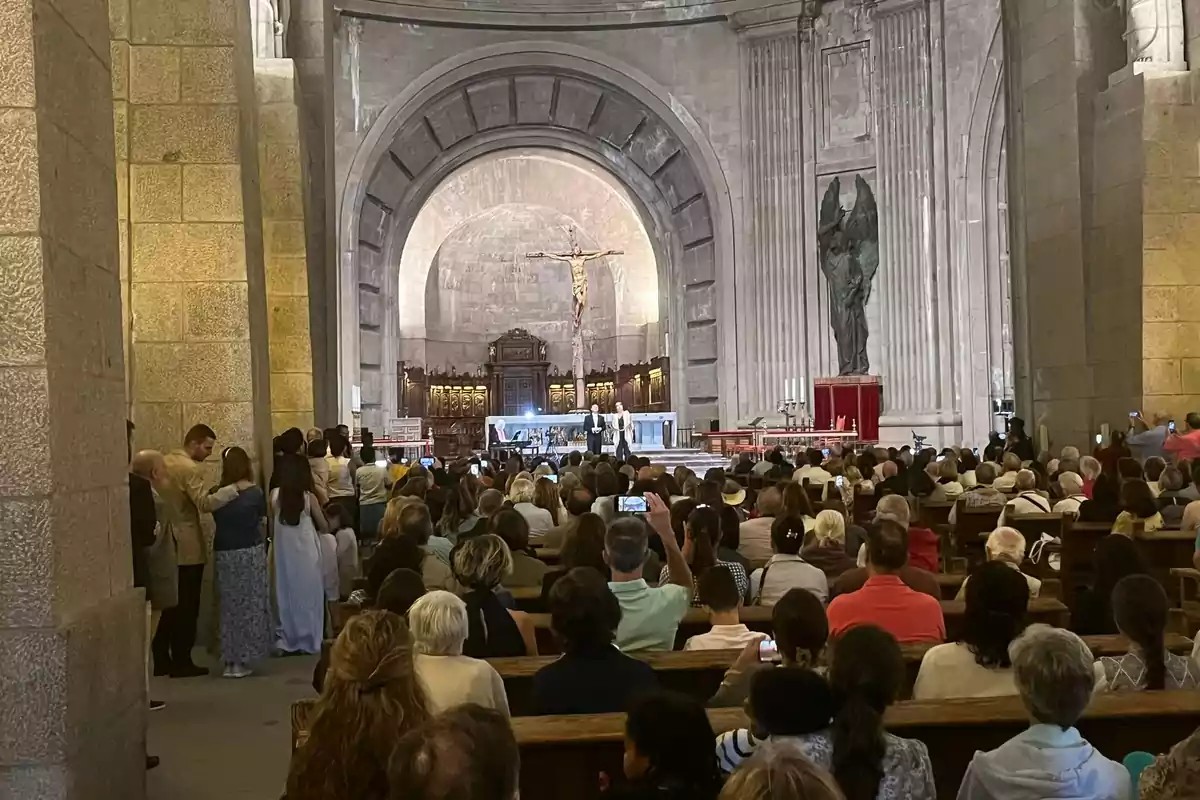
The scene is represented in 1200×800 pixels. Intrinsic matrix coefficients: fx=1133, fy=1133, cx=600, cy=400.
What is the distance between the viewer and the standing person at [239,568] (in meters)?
6.21

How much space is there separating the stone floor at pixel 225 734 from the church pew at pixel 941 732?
159cm

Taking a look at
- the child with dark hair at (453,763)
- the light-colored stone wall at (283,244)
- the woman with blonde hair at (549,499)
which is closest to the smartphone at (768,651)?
the child with dark hair at (453,763)

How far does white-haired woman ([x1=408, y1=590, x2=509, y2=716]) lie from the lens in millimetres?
3055

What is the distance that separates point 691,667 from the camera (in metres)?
3.67

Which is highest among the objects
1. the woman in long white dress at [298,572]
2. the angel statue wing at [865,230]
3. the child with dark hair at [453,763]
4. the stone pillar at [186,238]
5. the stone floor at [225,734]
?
the angel statue wing at [865,230]

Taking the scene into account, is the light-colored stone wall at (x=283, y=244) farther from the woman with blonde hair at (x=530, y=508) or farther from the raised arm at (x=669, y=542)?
the raised arm at (x=669, y=542)

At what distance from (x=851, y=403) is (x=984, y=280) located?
9.44 feet

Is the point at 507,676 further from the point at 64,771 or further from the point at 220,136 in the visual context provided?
the point at 220,136

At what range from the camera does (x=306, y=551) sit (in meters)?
6.71

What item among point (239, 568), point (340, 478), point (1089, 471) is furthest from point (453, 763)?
point (1089, 471)

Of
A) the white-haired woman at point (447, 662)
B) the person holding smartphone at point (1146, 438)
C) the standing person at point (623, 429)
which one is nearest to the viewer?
the white-haired woman at point (447, 662)

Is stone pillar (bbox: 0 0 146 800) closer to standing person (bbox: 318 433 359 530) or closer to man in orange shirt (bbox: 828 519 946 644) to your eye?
man in orange shirt (bbox: 828 519 946 644)

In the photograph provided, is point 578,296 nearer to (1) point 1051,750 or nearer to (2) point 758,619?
(2) point 758,619

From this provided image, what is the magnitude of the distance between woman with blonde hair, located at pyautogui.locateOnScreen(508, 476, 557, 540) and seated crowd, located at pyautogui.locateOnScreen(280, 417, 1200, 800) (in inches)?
57.1
